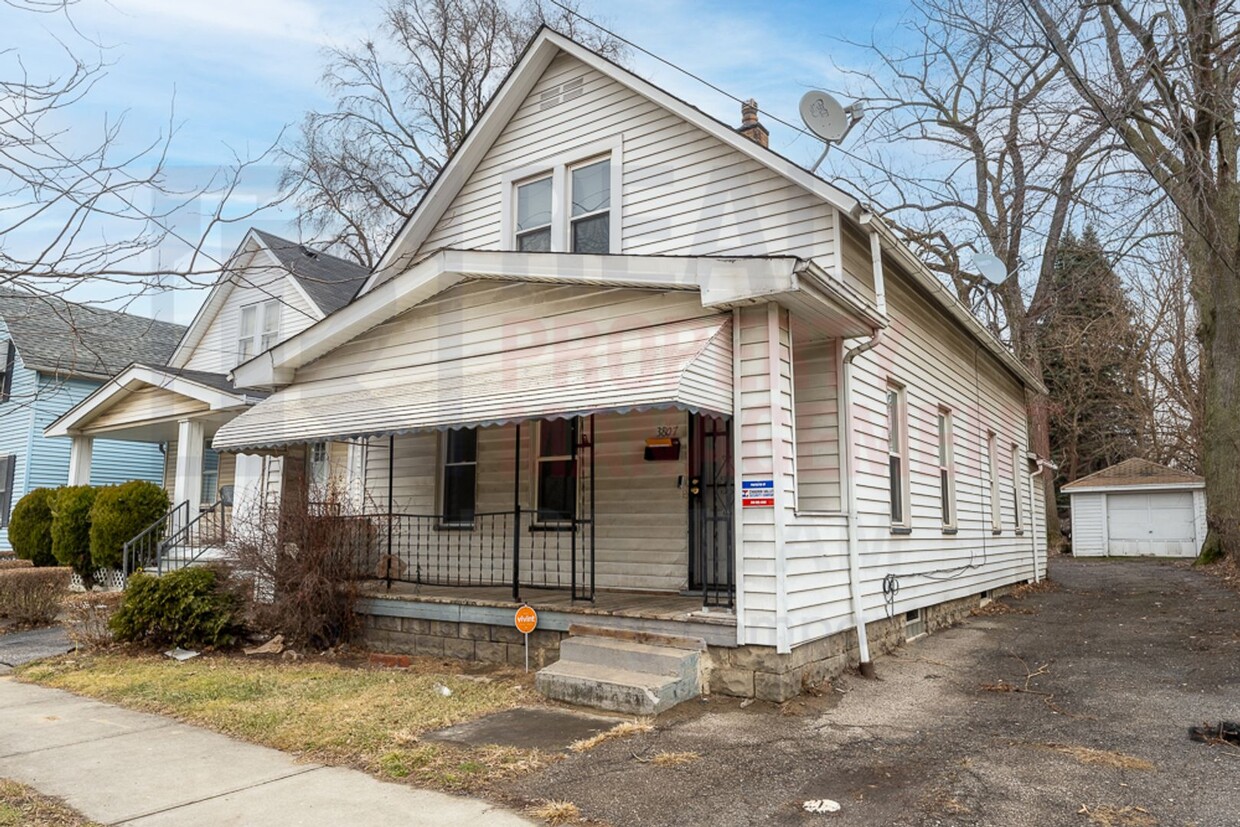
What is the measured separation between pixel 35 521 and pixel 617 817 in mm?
17135

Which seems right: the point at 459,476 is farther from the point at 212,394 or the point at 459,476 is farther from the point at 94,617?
the point at 212,394

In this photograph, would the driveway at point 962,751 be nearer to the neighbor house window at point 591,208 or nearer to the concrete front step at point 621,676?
the concrete front step at point 621,676

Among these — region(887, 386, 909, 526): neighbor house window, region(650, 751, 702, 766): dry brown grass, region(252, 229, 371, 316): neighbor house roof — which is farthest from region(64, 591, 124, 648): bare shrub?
region(887, 386, 909, 526): neighbor house window

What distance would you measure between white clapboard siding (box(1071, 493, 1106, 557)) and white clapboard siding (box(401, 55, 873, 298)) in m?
23.7

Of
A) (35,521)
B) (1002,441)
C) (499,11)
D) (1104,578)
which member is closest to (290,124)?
(1002,441)

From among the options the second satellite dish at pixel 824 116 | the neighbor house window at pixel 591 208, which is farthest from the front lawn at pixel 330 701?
the second satellite dish at pixel 824 116

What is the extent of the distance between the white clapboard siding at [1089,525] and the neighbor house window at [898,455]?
870 inches

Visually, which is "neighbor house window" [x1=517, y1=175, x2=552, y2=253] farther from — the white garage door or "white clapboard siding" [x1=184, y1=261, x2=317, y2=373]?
the white garage door

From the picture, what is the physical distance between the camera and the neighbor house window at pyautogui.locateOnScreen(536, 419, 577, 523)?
9727mm

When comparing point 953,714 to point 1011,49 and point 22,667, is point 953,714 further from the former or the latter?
point 22,667

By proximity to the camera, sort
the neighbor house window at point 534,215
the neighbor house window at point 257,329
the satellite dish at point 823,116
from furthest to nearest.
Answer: the neighbor house window at point 257,329
the neighbor house window at point 534,215
the satellite dish at point 823,116

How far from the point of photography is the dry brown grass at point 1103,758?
5066mm

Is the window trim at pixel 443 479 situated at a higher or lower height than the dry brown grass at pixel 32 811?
higher

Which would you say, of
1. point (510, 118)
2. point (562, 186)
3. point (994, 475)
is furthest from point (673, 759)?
point (994, 475)
